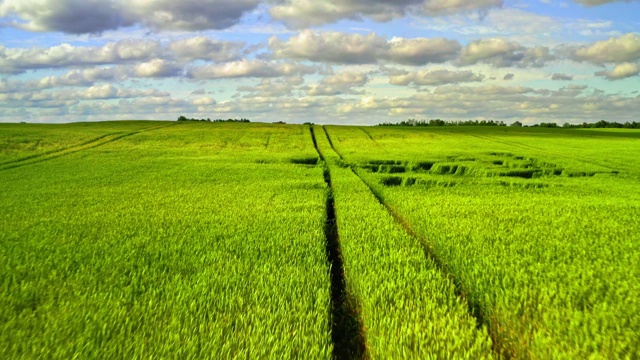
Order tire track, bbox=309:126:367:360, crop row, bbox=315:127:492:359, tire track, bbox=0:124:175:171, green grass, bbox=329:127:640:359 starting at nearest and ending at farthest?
crop row, bbox=315:127:492:359 < green grass, bbox=329:127:640:359 < tire track, bbox=309:126:367:360 < tire track, bbox=0:124:175:171

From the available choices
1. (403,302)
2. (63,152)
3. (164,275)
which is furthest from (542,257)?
(63,152)

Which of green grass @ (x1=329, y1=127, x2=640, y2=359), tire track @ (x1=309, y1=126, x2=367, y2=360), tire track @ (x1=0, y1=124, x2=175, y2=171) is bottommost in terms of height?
tire track @ (x1=309, y1=126, x2=367, y2=360)

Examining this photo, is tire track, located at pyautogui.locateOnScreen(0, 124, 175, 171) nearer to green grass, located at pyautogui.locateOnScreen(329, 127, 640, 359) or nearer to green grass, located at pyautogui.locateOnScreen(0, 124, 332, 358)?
green grass, located at pyautogui.locateOnScreen(0, 124, 332, 358)

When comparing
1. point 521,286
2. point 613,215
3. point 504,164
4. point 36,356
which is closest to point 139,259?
point 36,356

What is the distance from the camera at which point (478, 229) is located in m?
9.95

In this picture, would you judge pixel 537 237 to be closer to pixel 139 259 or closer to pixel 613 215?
pixel 613 215

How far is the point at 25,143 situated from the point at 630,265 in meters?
47.7

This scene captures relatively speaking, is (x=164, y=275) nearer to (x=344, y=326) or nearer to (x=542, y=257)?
(x=344, y=326)

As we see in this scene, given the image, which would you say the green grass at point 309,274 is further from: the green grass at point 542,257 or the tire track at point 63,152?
the tire track at point 63,152

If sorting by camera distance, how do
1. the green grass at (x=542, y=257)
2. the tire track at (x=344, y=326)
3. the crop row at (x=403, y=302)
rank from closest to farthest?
the crop row at (x=403, y=302) < the green grass at (x=542, y=257) < the tire track at (x=344, y=326)

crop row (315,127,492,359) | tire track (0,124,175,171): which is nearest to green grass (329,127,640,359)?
crop row (315,127,492,359)

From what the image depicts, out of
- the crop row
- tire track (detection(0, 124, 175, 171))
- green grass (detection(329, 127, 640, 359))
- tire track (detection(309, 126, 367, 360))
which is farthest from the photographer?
tire track (detection(0, 124, 175, 171))

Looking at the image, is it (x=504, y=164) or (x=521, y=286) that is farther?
(x=504, y=164)

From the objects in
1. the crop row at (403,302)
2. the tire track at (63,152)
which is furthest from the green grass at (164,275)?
the tire track at (63,152)
